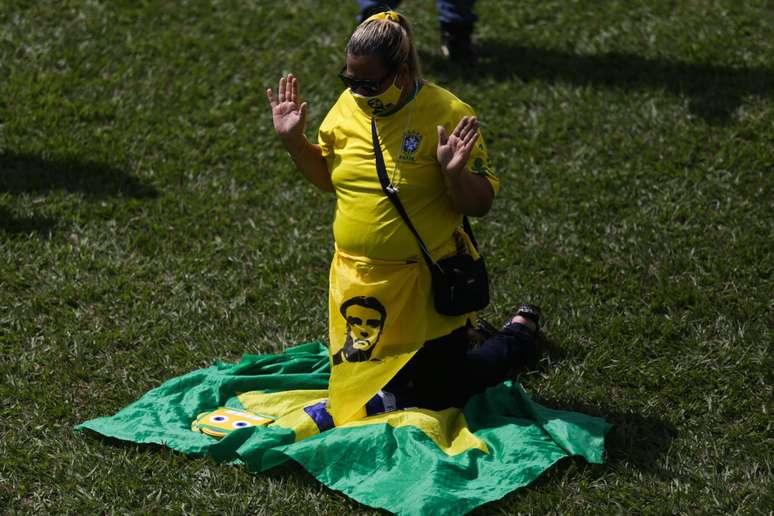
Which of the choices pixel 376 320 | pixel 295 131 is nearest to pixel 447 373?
pixel 376 320

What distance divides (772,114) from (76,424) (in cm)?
473

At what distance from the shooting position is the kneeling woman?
13.5 feet

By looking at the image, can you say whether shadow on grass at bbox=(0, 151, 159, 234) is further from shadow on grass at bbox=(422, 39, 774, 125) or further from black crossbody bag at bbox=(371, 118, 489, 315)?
black crossbody bag at bbox=(371, 118, 489, 315)

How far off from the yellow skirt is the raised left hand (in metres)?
0.52

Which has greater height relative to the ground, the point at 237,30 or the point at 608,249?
the point at 237,30

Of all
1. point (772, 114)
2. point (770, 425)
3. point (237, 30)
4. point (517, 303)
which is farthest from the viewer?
point (237, 30)

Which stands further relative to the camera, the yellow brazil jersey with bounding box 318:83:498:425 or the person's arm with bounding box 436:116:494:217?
the yellow brazil jersey with bounding box 318:83:498:425

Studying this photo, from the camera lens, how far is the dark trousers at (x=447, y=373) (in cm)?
468

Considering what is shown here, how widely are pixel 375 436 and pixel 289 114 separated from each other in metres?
1.40

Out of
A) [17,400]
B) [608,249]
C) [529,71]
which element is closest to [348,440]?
[17,400]

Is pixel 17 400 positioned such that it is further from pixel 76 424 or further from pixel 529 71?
pixel 529 71

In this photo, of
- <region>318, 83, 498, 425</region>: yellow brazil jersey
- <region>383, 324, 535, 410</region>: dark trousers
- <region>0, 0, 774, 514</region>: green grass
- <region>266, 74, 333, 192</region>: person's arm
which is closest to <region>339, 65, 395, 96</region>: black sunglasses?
<region>318, 83, 498, 425</region>: yellow brazil jersey

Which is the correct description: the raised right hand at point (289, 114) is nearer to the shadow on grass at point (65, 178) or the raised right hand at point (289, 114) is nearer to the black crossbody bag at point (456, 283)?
the black crossbody bag at point (456, 283)

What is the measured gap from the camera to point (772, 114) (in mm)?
6855
